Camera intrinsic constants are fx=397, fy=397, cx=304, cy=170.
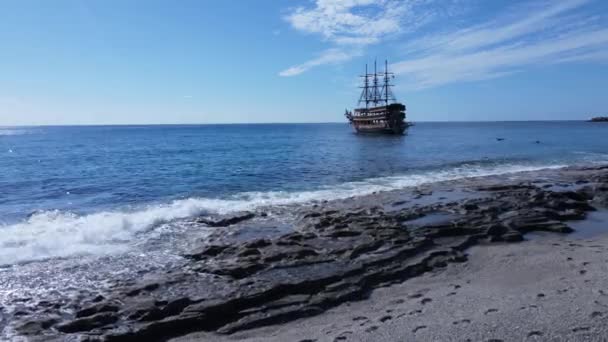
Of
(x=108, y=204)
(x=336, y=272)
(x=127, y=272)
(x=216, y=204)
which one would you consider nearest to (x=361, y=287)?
(x=336, y=272)

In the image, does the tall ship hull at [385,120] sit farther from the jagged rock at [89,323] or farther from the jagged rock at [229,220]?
the jagged rock at [89,323]

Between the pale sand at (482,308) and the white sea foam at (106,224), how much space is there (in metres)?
7.06

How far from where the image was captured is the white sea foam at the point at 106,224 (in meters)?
11.8

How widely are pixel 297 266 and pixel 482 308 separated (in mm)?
4276

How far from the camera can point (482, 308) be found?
721cm

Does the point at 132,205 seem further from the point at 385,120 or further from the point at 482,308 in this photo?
the point at 385,120

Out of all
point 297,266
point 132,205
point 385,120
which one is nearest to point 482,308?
point 297,266

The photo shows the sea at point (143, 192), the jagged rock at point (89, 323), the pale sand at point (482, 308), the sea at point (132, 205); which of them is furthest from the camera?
the sea at point (143, 192)

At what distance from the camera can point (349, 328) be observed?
6.88 meters

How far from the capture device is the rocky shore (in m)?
7.39

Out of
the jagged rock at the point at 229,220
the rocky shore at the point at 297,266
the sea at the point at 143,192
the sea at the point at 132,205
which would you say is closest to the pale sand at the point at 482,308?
the rocky shore at the point at 297,266

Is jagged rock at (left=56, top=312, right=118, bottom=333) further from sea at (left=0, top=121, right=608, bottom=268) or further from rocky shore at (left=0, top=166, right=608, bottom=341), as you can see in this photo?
sea at (left=0, top=121, right=608, bottom=268)

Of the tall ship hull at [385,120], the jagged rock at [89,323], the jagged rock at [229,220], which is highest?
the tall ship hull at [385,120]

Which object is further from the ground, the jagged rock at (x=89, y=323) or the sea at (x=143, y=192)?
the sea at (x=143, y=192)
